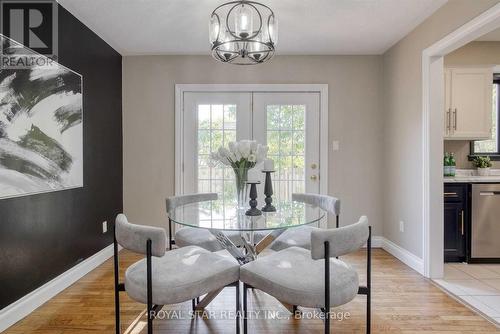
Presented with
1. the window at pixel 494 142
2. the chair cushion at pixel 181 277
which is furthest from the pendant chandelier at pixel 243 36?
the window at pixel 494 142

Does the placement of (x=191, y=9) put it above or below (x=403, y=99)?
above

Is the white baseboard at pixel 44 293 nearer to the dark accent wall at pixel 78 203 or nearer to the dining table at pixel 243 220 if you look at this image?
the dark accent wall at pixel 78 203

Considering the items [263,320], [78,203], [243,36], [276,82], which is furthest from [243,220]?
[276,82]

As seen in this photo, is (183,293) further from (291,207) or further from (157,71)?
(157,71)

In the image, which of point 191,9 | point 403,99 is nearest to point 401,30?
point 403,99

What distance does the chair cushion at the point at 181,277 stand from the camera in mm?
1478

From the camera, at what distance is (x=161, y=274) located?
1565 mm

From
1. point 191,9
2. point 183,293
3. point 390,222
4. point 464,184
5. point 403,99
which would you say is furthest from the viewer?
point 390,222

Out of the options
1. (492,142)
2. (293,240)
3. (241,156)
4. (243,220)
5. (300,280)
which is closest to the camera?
(300,280)

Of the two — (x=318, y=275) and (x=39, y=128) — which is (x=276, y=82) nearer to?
(x=39, y=128)

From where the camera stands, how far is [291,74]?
373 centimetres

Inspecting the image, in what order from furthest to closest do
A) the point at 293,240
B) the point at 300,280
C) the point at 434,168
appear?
the point at 434,168
the point at 293,240
the point at 300,280

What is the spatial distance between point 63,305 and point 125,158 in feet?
6.17

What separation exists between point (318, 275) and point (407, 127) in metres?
2.29
